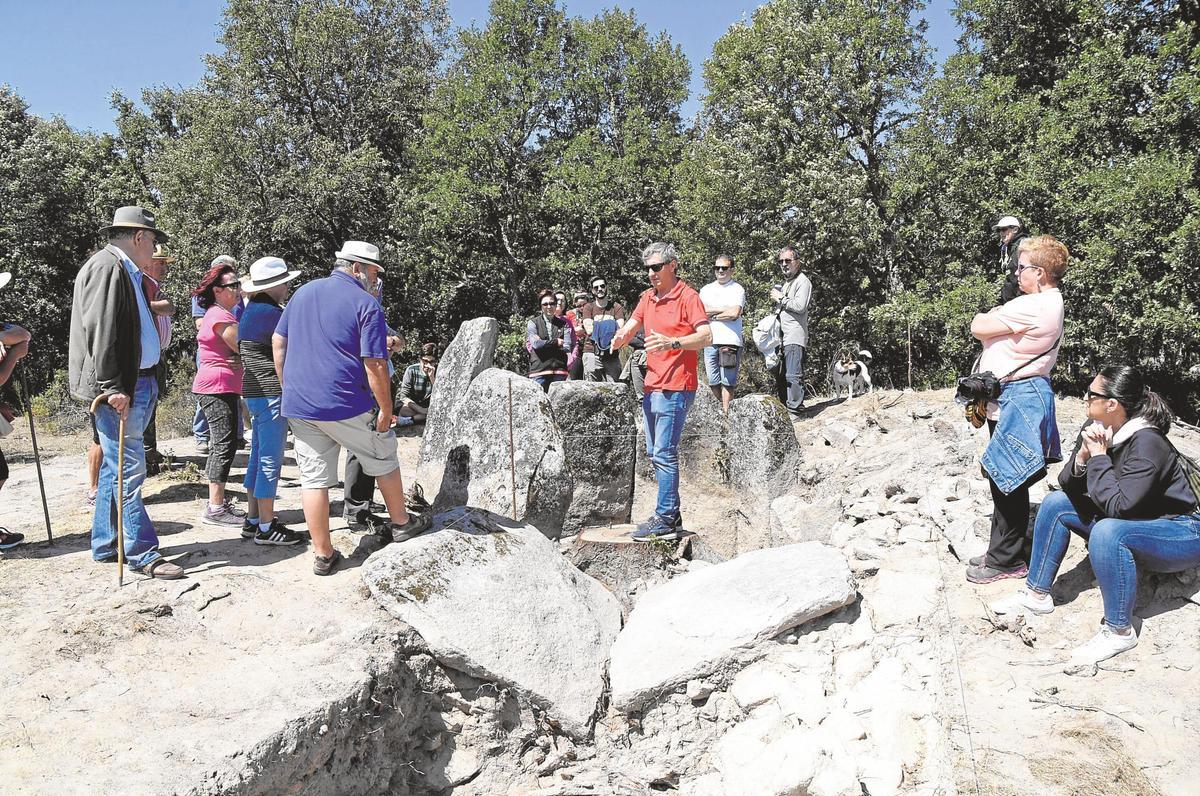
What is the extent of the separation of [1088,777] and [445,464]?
5.05m

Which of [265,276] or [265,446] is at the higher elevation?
[265,276]

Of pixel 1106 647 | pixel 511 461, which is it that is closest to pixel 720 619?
pixel 1106 647

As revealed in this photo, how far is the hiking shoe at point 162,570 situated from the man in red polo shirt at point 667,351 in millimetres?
3043

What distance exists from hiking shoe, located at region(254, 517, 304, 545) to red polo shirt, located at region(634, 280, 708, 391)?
Answer: 104 inches

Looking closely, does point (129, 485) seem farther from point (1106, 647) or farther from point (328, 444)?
point (1106, 647)

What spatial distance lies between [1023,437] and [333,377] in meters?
3.77

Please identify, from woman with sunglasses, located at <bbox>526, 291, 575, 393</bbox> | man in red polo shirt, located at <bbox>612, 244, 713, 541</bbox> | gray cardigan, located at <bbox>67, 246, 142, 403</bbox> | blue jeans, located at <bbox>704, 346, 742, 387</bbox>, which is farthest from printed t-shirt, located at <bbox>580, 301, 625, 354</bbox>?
gray cardigan, located at <bbox>67, 246, 142, 403</bbox>

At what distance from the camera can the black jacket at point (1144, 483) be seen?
3336 millimetres

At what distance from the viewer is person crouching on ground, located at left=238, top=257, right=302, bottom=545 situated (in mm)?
4902

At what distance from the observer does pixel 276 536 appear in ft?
16.2

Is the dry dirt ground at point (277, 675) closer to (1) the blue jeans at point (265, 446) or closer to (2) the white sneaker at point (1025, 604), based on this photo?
(2) the white sneaker at point (1025, 604)

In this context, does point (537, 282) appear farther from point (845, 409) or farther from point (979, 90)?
point (845, 409)

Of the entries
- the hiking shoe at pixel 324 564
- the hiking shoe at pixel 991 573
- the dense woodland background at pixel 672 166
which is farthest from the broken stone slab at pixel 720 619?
the dense woodland background at pixel 672 166

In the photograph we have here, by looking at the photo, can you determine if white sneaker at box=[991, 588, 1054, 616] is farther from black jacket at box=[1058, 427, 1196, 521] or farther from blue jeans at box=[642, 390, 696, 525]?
blue jeans at box=[642, 390, 696, 525]
